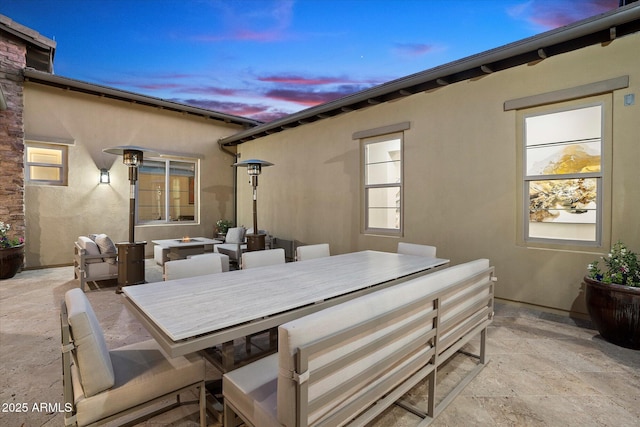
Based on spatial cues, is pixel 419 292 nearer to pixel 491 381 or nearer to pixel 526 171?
pixel 491 381

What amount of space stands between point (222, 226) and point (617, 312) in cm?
782

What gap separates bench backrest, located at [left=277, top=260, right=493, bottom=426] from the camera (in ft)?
3.35

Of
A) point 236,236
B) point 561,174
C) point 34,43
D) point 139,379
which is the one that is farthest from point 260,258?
point 34,43

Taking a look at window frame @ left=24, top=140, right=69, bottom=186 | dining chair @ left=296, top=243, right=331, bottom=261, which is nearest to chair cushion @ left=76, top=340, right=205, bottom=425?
dining chair @ left=296, top=243, right=331, bottom=261

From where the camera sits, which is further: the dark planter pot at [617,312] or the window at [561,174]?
the window at [561,174]

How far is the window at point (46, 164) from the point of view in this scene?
20.5ft

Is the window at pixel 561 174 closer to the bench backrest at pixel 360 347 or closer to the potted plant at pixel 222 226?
the bench backrest at pixel 360 347

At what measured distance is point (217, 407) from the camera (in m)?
1.78

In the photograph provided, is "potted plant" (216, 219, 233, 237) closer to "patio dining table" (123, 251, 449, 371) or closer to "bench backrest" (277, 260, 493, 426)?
"patio dining table" (123, 251, 449, 371)

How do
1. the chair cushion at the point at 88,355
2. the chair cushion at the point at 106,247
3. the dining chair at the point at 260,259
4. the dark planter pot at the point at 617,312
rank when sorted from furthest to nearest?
the chair cushion at the point at 106,247, the dining chair at the point at 260,259, the dark planter pot at the point at 617,312, the chair cushion at the point at 88,355

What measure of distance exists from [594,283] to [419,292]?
8.16 ft

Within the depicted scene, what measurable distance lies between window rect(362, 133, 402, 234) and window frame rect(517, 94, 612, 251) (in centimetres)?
178

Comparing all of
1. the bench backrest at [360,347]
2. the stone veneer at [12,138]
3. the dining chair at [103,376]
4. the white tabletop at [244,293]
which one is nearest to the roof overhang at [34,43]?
the stone veneer at [12,138]

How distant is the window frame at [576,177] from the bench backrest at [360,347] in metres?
2.58
